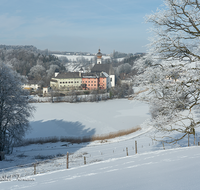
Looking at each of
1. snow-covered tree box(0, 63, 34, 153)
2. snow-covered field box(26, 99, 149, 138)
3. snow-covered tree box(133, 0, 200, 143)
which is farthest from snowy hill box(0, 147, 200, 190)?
snow-covered field box(26, 99, 149, 138)

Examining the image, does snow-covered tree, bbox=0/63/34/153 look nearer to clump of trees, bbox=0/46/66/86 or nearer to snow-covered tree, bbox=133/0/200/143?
snow-covered tree, bbox=133/0/200/143

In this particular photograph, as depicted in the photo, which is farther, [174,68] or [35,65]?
[35,65]

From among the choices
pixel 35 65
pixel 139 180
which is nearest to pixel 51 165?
pixel 139 180

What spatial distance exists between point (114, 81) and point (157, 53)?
6903cm

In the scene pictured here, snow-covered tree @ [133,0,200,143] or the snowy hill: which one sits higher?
snow-covered tree @ [133,0,200,143]

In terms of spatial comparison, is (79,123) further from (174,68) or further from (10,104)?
(174,68)

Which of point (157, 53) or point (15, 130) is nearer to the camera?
point (157, 53)

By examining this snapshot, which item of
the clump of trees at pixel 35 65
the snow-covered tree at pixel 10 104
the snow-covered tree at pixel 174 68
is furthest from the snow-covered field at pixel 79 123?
the clump of trees at pixel 35 65

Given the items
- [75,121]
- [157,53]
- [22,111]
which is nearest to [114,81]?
[75,121]

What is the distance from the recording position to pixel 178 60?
6152mm

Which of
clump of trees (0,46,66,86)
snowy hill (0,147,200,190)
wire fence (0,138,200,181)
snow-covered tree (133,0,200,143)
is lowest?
wire fence (0,138,200,181)

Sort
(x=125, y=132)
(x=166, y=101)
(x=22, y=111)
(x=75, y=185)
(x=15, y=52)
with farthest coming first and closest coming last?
(x=15, y=52) < (x=125, y=132) < (x=22, y=111) < (x=166, y=101) < (x=75, y=185)

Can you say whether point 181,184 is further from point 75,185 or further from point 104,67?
point 104,67

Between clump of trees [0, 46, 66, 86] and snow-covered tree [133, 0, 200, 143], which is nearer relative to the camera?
snow-covered tree [133, 0, 200, 143]
